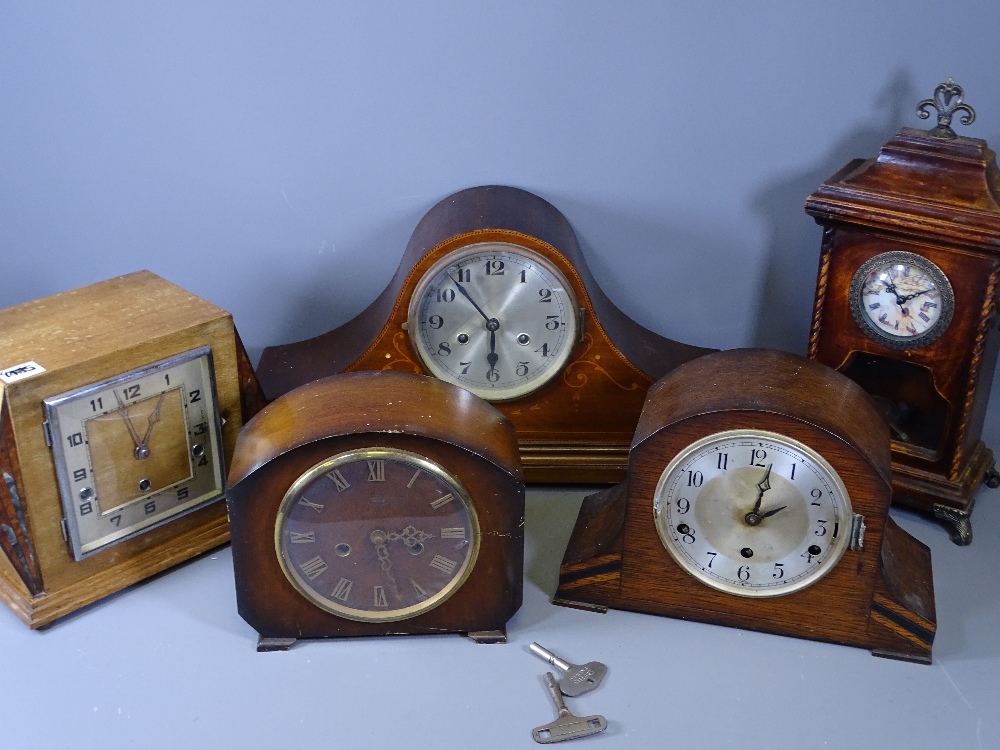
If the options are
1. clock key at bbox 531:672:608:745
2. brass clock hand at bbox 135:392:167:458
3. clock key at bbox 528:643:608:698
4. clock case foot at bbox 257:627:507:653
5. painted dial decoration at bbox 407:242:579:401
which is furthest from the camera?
painted dial decoration at bbox 407:242:579:401

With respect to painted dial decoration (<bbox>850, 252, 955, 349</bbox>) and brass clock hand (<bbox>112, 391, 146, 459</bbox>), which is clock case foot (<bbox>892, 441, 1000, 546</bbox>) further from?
brass clock hand (<bbox>112, 391, 146, 459</bbox>)

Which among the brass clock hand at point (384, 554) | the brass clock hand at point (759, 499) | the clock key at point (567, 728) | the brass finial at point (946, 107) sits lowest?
the clock key at point (567, 728)

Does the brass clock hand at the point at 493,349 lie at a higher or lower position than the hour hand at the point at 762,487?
higher

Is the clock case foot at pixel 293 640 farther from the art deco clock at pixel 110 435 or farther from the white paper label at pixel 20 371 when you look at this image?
the white paper label at pixel 20 371

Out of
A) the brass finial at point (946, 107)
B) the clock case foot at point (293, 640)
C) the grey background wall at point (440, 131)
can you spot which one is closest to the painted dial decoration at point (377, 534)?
the clock case foot at point (293, 640)

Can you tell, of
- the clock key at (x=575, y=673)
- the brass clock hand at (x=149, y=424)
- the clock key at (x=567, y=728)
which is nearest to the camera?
the clock key at (x=567, y=728)

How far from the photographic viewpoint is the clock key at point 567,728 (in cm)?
193

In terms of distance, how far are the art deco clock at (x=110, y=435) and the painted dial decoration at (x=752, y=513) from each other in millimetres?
921

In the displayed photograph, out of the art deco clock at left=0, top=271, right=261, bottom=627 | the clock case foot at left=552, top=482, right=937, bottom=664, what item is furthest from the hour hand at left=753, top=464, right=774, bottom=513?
the art deco clock at left=0, top=271, right=261, bottom=627

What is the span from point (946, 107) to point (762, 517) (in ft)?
3.04

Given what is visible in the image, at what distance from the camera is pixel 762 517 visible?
210 cm

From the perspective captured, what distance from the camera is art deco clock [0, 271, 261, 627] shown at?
Answer: 6.95ft

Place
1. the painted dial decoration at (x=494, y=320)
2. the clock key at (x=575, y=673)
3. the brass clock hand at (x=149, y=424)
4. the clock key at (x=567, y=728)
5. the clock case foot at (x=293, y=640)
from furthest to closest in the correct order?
the painted dial decoration at (x=494, y=320) < the brass clock hand at (x=149, y=424) < the clock case foot at (x=293, y=640) < the clock key at (x=575, y=673) < the clock key at (x=567, y=728)

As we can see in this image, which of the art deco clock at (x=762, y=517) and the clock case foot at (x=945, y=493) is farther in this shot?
the clock case foot at (x=945, y=493)
